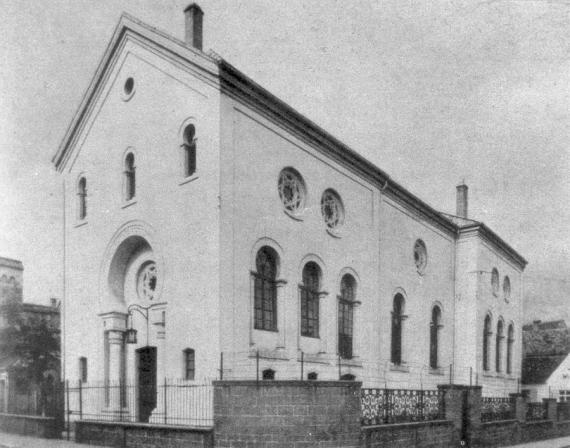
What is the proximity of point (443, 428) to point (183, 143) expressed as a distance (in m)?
10.8

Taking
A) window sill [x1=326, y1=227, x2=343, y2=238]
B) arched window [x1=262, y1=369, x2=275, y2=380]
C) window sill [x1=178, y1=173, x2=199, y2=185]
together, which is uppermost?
window sill [x1=178, y1=173, x2=199, y2=185]

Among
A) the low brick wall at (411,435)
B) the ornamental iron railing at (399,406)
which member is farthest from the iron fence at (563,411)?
the ornamental iron railing at (399,406)

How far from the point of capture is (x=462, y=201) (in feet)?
121

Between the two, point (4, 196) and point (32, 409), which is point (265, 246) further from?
point (32, 409)

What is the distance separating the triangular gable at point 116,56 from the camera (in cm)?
1673

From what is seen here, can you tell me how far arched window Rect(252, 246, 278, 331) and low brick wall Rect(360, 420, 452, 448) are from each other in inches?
195

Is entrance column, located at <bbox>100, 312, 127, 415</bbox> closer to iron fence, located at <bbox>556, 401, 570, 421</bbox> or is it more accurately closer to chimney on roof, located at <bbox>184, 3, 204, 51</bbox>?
chimney on roof, located at <bbox>184, 3, 204, 51</bbox>

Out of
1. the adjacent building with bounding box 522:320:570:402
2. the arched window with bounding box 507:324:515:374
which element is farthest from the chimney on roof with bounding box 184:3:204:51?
the adjacent building with bounding box 522:320:570:402

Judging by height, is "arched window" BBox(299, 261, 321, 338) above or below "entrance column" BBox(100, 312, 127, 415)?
above

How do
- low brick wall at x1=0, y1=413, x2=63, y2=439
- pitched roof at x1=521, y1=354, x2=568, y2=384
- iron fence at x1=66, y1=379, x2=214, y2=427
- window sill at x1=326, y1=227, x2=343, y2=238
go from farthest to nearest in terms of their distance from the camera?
pitched roof at x1=521, y1=354, x2=568, y2=384, window sill at x1=326, y1=227, x2=343, y2=238, low brick wall at x1=0, y1=413, x2=63, y2=439, iron fence at x1=66, y1=379, x2=214, y2=427

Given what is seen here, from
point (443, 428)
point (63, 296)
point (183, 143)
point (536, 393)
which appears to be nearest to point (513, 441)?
point (443, 428)

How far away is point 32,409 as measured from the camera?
24453 mm

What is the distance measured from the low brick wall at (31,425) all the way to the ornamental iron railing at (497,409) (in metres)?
12.8

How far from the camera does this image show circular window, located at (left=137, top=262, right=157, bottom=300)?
18.5m
